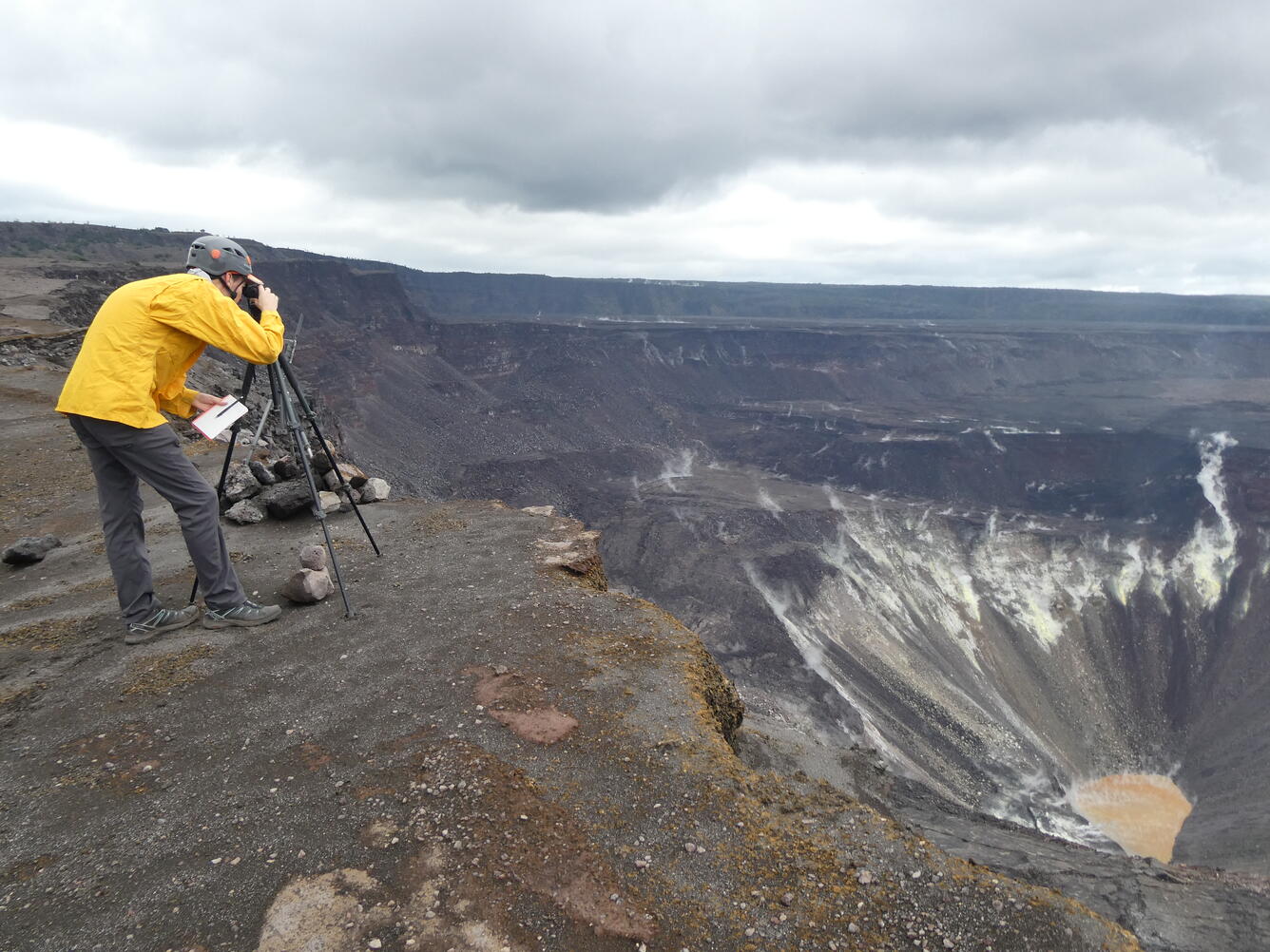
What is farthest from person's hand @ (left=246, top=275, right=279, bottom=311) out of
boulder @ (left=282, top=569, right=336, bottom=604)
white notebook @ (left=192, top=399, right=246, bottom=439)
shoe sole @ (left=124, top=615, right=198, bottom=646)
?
shoe sole @ (left=124, top=615, right=198, bottom=646)

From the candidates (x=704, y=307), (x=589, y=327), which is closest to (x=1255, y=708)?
(x=589, y=327)

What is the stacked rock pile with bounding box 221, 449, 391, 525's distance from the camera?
29.4 ft

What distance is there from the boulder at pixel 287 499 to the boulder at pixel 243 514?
16 centimetres

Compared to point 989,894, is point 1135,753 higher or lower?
lower

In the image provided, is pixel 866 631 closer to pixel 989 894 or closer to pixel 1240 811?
pixel 1240 811

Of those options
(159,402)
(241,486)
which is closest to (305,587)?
(159,402)

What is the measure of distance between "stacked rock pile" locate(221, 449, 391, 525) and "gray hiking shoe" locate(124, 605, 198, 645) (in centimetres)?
274

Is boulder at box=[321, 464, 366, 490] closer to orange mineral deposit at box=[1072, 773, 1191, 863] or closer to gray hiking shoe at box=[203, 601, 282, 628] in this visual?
gray hiking shoe at box=[203, 601, 282, 628]

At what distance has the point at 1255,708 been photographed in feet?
112

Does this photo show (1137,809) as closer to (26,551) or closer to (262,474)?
(262,474)

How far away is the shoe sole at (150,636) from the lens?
568 centimetres

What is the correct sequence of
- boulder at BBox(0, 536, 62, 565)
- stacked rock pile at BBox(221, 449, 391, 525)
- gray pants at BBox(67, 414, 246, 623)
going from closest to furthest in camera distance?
1. gray pants at BBox(67, 414, 246, 623)
2. boulder at BBox(0, 536, 62, 565)
3. stacked rock pile at BBox(221, 449, 391, 525)

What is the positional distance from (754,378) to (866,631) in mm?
55743

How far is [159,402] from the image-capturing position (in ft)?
18.7
